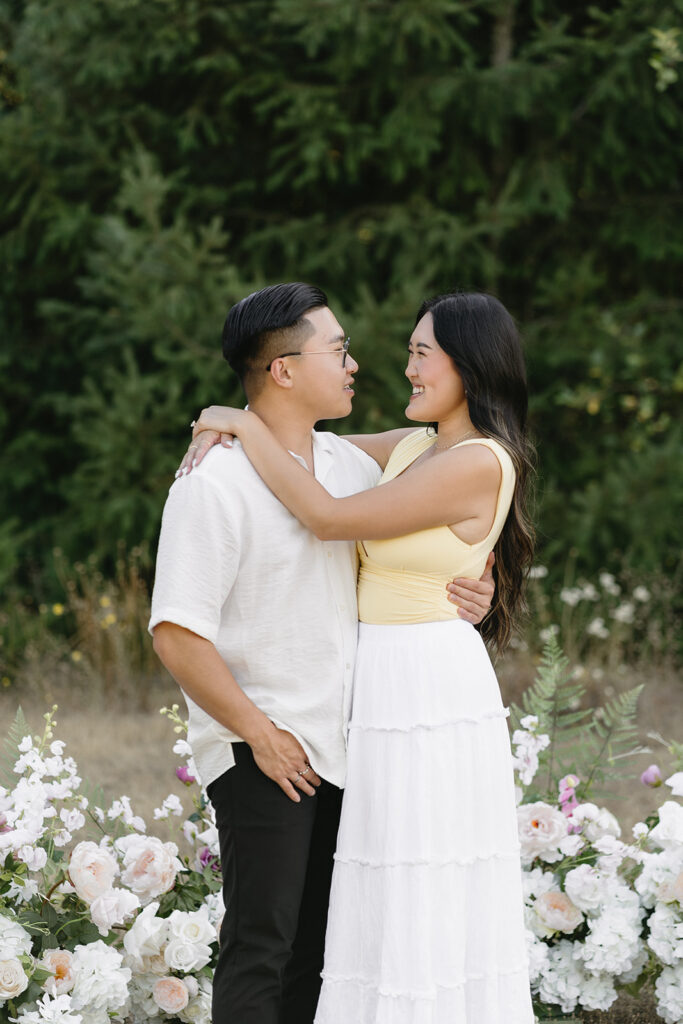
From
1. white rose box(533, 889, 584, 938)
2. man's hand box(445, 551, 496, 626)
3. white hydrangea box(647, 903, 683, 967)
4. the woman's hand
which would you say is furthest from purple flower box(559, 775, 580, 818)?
the woman's hand

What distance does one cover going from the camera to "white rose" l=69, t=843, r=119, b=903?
2.83m

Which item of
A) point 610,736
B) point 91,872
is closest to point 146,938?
point 91,872

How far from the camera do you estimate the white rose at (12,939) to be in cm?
264

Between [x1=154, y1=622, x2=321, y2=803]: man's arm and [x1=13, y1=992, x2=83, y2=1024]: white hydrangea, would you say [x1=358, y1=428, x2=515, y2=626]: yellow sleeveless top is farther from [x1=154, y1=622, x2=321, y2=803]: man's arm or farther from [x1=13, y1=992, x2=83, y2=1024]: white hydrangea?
[x1=13, y1=992, x2=83, y2=1024]: white hydrangea

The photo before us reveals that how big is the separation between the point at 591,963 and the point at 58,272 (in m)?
6.73

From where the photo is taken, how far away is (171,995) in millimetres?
2900

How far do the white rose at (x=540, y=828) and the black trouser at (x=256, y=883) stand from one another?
0.92m

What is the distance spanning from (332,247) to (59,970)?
18.9 feet

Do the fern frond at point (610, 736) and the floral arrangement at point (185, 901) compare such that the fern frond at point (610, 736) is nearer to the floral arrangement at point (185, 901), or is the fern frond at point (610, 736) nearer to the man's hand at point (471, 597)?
the floral arrangement at point (185, 901)

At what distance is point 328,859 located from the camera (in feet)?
8.48

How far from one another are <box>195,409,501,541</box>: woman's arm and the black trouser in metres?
0.52

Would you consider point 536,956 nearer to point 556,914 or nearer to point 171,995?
point 556,914

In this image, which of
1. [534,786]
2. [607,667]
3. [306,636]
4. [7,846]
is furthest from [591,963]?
[607,667]

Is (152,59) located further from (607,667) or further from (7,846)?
(7,846)
